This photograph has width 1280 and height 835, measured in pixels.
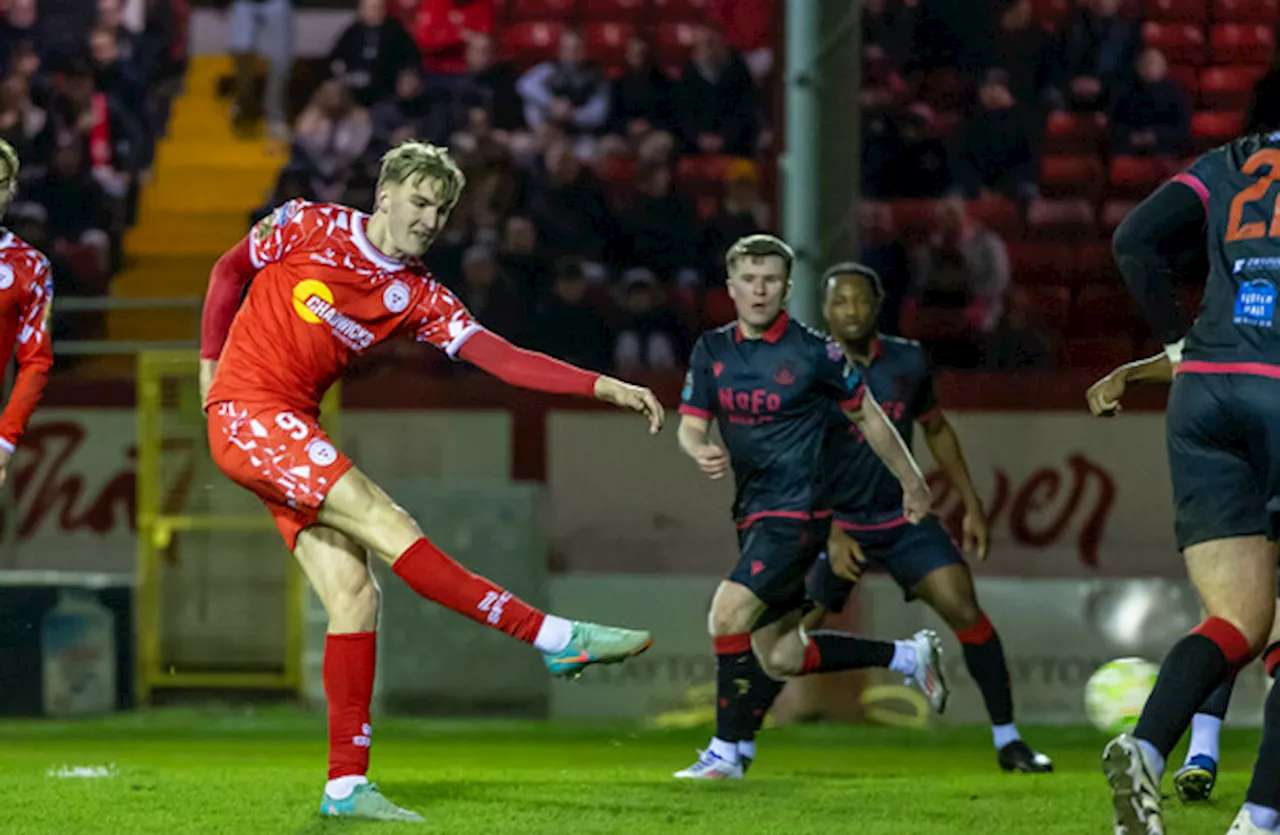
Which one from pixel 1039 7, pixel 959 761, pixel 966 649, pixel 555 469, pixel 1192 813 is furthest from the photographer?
pixel 1039 7

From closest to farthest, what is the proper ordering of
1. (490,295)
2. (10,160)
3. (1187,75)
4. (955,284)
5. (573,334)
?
(10,160), (573,334), (490,295), (955,284), (1187,75)

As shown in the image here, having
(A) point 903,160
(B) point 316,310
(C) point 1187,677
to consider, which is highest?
(A) point 903,160

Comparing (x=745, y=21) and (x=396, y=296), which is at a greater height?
(x=745, y=21)

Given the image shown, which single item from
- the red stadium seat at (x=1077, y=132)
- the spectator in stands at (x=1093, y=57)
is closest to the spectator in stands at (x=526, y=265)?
the red stadium seat at (x=1077, y=132)

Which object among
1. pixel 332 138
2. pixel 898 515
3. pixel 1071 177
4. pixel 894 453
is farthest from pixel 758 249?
pixel 332 138

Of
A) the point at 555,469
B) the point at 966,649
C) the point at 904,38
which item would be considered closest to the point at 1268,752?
the point at 966,649

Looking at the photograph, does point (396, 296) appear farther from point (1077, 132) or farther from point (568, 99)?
point (1077, 132)

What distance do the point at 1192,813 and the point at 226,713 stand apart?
6816 mm

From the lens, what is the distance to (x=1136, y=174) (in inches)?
623

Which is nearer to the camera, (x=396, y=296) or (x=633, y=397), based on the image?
(x=633, y=397)

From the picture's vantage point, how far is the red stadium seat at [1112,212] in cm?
1564

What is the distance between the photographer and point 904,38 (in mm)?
16359

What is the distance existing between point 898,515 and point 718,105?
755 cm

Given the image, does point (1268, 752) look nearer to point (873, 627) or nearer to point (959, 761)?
point (959, 761)
